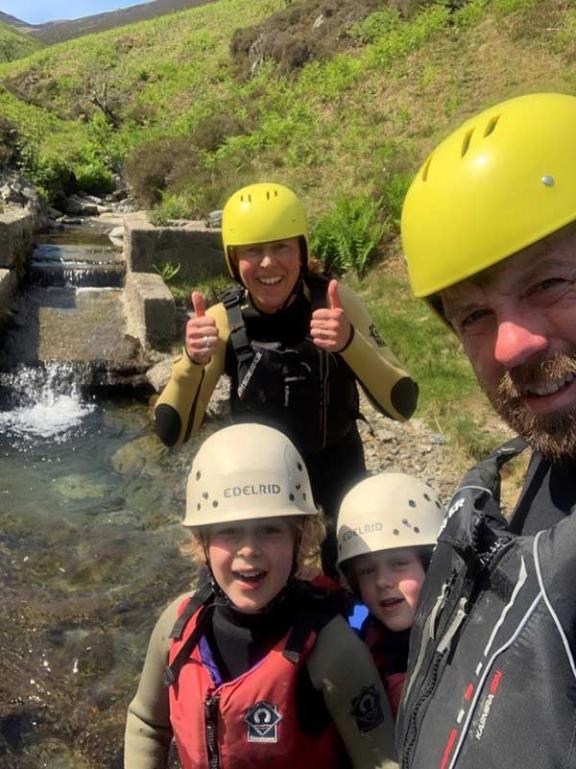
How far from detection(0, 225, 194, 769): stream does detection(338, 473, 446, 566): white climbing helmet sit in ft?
7.68

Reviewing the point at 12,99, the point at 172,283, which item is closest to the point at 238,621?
the point at 172,283

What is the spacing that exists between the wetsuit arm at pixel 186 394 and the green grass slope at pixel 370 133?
4198 millimetres

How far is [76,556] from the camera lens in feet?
20.8

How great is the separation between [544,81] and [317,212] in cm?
580

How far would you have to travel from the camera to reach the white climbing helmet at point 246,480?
2.46 m

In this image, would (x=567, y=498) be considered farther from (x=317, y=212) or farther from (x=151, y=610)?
(x=317, y=212)

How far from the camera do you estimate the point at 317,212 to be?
13758mm

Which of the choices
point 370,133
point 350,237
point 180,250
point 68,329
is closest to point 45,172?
point 370,133

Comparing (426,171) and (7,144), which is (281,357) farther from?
(7,144)

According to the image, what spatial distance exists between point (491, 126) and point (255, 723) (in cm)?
186

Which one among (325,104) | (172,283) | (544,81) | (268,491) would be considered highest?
(325,104)

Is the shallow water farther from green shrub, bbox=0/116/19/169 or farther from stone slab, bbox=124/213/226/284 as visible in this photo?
green shrub, bbox=0/116/19/169

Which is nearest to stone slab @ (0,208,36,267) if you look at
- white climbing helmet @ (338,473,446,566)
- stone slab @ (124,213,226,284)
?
stone slab @ (124,213,226,284)

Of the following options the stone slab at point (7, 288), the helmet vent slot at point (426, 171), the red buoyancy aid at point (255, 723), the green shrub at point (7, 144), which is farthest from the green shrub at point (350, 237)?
the green shrub at point (7, 144)
